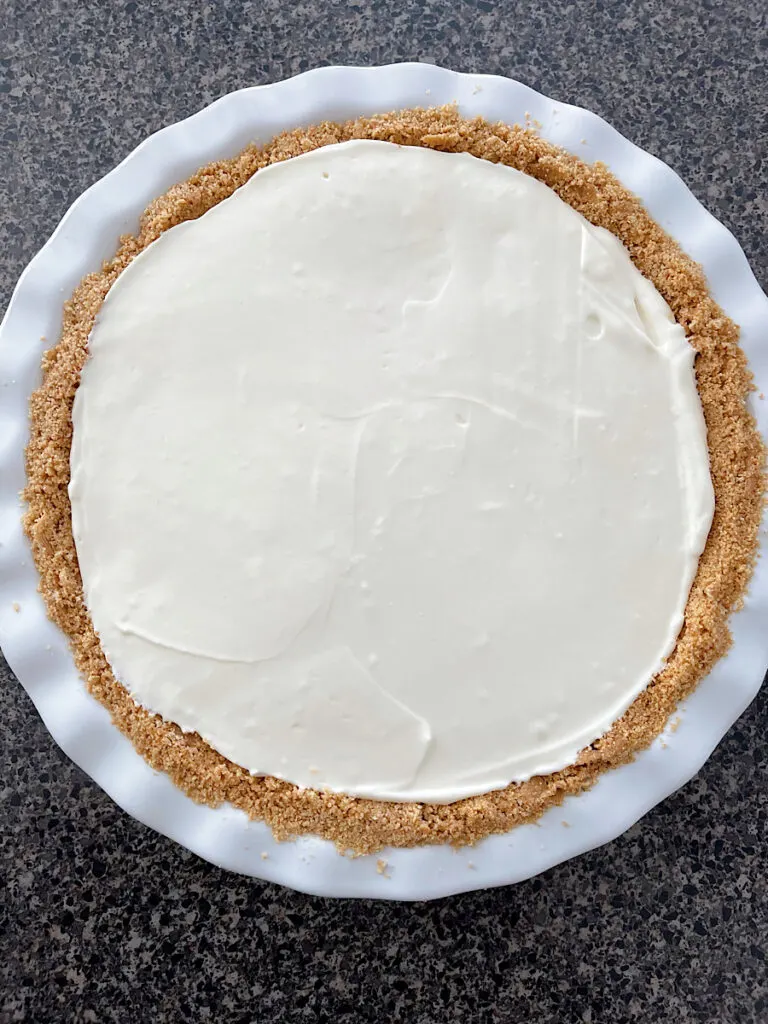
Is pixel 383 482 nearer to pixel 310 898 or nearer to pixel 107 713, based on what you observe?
pixel 107 713

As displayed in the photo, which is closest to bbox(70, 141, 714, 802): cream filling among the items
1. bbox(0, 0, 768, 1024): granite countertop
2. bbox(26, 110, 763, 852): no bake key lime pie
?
bbox(26, 110, 763, 852): no bake key lime pie

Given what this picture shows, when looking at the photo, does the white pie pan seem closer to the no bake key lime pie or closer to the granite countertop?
the no bake key lime pie

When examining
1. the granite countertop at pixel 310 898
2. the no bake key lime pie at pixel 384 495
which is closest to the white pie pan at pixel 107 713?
the no bake key lime pie at pixel 384 495

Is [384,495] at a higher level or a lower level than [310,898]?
higher

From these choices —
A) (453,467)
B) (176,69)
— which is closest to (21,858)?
(453,467)

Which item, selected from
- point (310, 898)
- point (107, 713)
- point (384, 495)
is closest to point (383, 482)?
point (384, 495)
